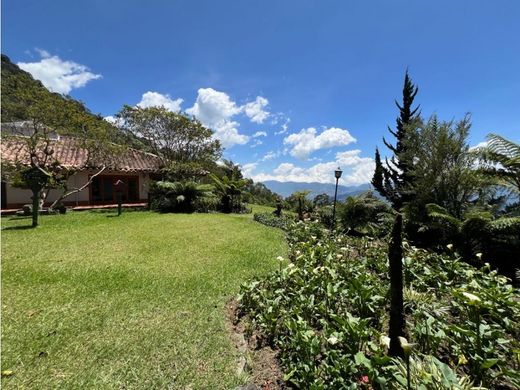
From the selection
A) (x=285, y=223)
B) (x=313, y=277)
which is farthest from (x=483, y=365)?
(x=285, y=223)

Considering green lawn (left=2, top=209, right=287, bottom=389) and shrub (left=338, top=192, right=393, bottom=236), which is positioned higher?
shrub (left=338, top=192, right=393, bottom=236)

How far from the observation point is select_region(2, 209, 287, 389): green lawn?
277cm

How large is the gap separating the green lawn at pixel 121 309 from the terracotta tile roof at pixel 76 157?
264 inches

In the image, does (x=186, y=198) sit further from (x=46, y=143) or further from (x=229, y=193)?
(x=46, y=143)

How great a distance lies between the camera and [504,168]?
720 cm

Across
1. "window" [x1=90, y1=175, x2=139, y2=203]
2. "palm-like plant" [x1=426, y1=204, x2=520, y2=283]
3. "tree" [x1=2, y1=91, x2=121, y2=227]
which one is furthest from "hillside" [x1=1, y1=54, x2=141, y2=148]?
"palm-like plant" [x1=426, y1=204, x2=520, y2=283]

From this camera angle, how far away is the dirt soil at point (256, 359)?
2.67 meters

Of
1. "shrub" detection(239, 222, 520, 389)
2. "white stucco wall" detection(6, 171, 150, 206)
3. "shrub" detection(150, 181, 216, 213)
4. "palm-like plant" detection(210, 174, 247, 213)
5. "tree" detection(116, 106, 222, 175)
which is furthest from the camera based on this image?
"tree" detection(116, 106, 222, 175)

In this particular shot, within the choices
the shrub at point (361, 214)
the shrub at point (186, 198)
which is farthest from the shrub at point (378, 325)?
the shrub at point (186, 198)

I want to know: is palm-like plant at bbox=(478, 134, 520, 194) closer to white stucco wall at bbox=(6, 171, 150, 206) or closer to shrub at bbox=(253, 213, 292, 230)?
shrub at bbox=(253, 213, 292, 230)

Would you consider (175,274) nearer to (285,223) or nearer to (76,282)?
(76,282)

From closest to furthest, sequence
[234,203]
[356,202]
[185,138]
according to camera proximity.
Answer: [356,202]
[234,203]
[185,138]

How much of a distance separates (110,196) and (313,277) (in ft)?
59.5

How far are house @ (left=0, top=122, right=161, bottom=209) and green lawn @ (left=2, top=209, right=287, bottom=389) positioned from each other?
7.56 m
